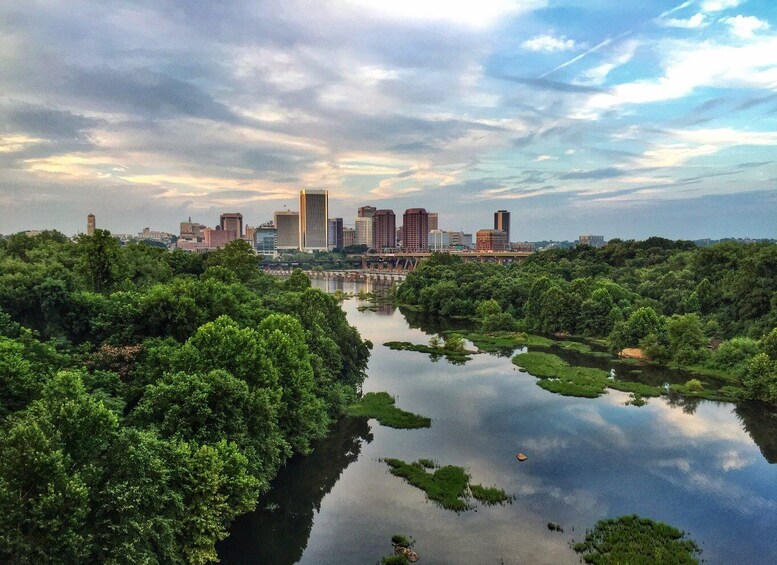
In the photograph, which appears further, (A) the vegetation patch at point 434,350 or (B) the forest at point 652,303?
(A) the vegetation patch at point 434,350

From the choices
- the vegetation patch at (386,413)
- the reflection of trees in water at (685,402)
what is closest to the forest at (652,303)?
the reflection of trees in water at (685,402)

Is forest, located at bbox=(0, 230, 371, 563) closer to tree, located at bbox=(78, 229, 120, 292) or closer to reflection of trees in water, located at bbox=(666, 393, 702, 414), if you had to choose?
tree, located at bbox=(78, 229, 120, 292)

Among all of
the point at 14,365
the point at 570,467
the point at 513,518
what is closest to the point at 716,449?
the point at 570,467

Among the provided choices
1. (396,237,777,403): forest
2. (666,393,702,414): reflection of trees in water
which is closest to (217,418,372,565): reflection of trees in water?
(666,393,702,414): reflection of trees in water

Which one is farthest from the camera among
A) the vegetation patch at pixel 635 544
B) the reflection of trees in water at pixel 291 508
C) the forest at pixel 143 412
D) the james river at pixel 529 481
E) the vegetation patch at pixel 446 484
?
the vegetation patch at pixel 446 484

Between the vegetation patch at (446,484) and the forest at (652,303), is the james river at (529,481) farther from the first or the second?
the forest at (652,303)

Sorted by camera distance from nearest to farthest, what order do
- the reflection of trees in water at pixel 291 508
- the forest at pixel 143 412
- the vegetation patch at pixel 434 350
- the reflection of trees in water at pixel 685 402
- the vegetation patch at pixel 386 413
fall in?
1. the forest at pixel 143 412
2. the reflection of trees in water at pixel 291 508
3. the vegetation patch at pixel 386 413
4. the reflection of trees in water at pixel 685 402
5. the vegetation patch at pixel 434 350
